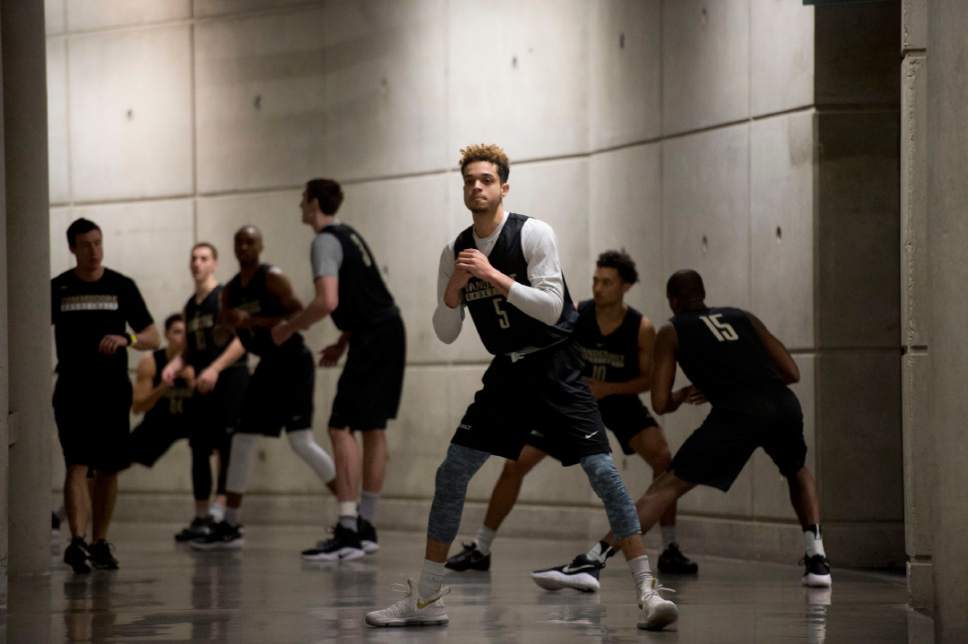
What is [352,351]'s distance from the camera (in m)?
9.69

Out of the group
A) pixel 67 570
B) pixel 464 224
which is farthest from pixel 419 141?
pixel 67 570

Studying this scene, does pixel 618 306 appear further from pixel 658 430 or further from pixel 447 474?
pixel 447 474

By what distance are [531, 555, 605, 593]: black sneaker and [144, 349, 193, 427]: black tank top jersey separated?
→ 178 inches

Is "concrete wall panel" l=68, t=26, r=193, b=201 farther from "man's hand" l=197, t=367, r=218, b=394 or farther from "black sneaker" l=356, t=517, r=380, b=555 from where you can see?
"black sneaker" l=356, t=517, r=380, b=555

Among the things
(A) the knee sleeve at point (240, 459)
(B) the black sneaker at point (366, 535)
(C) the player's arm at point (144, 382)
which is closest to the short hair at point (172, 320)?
(C) the player's arm at point (144, 382)

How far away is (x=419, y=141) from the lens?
39.7 ft

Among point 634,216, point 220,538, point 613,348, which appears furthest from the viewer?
point 634,216

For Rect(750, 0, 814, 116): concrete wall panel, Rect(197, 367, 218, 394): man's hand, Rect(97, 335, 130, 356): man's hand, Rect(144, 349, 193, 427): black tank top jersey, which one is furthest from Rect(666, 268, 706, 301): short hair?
Rect(144, 349, 193, 427): black tank top jersey

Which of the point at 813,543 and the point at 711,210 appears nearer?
the point at 813,543

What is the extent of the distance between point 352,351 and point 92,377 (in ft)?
5.27

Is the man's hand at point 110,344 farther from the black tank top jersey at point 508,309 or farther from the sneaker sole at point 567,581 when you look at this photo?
the black tank top jersey at point 508,309

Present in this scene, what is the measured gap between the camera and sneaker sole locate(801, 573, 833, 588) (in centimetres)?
796

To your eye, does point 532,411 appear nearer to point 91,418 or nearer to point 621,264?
point 621,264

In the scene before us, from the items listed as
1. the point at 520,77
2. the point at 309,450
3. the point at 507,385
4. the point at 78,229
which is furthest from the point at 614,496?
the point at 520,77
